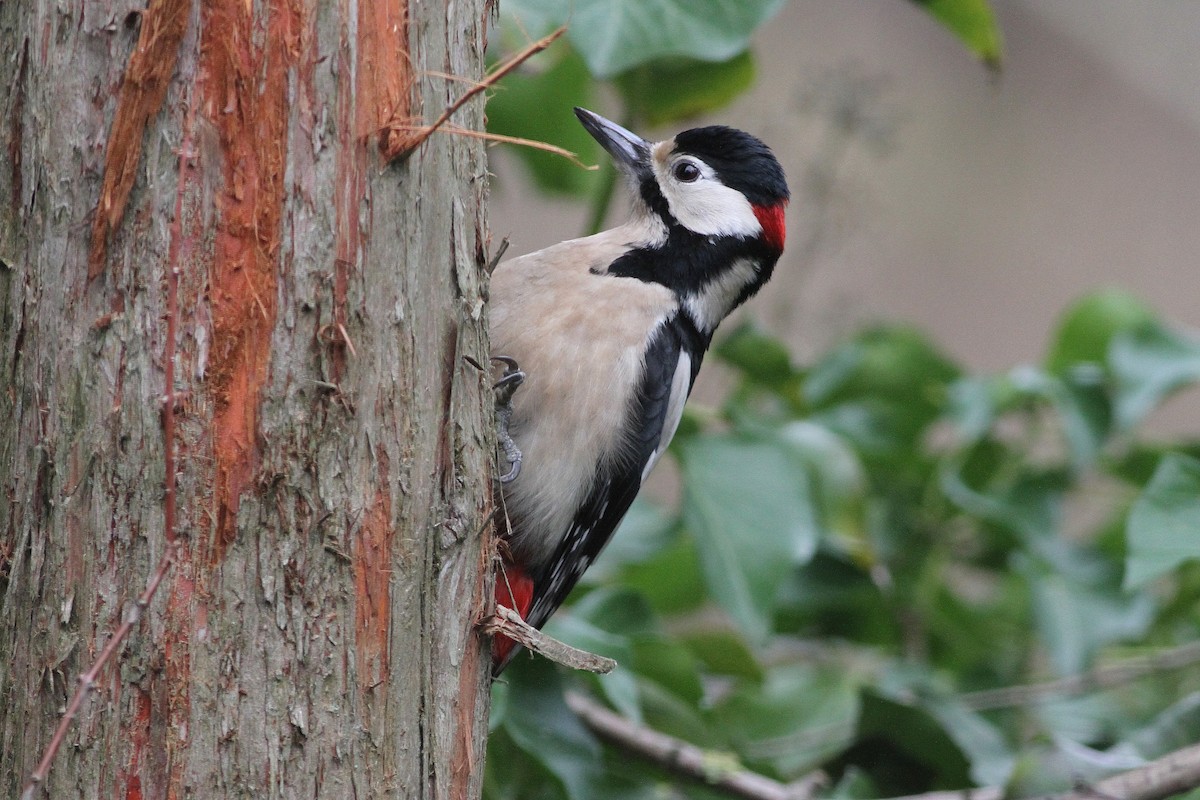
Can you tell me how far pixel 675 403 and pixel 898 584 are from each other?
110 centimetres

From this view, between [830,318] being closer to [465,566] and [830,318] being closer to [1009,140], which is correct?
[465,566]

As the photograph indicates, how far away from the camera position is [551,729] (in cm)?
233

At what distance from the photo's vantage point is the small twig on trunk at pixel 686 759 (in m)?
2.53

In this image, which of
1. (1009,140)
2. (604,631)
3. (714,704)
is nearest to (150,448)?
(604,631)

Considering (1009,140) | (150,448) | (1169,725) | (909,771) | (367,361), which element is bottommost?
(909,771)

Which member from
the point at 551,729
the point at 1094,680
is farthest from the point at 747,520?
the point at 1094,680

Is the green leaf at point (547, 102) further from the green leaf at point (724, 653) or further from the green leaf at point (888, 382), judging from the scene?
the green leaf at point (724, 653)

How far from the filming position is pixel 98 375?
4.67 feet

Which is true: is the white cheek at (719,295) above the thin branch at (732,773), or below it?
above

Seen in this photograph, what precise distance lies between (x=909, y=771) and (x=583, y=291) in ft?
4.43

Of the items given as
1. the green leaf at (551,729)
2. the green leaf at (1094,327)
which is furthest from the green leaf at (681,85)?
the green leaf at (551,729)

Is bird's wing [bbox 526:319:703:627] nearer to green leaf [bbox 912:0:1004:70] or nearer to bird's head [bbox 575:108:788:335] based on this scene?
bird's head [bbox 575:108:788:335]

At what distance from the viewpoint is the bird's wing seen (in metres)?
2.42

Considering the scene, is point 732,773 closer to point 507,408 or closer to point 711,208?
point 507,408
